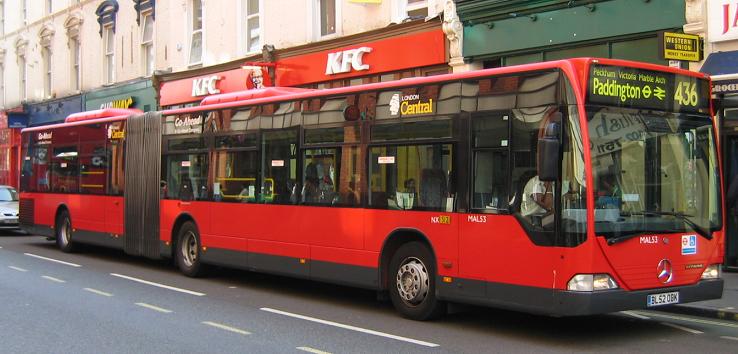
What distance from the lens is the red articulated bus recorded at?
811cm

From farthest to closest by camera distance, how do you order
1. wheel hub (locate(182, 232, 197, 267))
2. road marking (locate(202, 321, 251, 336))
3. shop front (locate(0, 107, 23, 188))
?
shop front (locate(0, 107, 23, 188)) → wheel hub (locate(182, 232, 197, 267)) → road marking (locate(202, 321, 251, 336))

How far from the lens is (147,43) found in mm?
30156

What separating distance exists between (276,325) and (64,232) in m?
10.9

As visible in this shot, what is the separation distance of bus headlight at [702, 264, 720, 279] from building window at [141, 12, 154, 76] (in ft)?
80.1

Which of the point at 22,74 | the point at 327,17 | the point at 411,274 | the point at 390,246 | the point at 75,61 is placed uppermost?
the point at 22,74

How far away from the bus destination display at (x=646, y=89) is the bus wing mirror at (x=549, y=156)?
596 mm

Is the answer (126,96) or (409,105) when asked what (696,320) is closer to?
(409,105)

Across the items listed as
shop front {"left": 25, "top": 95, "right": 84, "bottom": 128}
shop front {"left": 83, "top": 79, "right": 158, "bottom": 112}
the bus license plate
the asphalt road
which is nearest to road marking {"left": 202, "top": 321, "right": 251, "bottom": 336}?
the asphalt road

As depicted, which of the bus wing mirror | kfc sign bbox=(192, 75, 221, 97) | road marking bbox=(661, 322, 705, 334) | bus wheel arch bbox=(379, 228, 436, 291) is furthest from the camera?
kfc sign bbox=(192, 75, 221, 97)

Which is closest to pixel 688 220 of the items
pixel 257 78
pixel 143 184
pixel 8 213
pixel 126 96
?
pixel 143 184

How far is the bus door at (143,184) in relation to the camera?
15375mm

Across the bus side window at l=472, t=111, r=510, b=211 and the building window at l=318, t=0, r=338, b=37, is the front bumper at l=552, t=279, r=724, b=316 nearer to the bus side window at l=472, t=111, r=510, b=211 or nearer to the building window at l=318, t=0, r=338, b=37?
the bus side window at l=472, t=111, r=510, b=211

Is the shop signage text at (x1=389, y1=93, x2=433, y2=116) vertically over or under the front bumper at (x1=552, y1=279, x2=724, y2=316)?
over

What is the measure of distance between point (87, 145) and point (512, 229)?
12.1m
